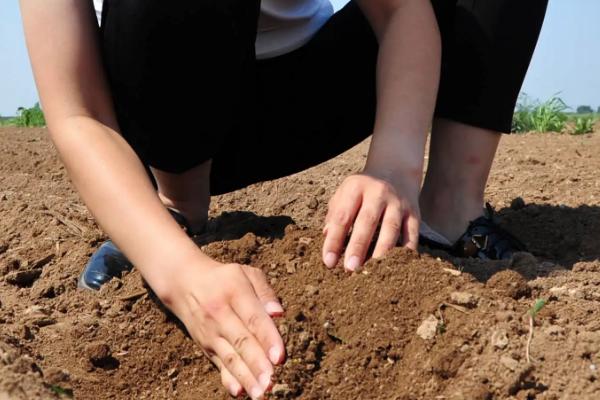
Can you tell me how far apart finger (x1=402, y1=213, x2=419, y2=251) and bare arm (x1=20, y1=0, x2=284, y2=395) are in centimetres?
37

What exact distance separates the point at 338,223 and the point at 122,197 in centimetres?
44

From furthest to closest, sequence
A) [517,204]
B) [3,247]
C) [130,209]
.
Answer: [517,204] < [3,247] < [130,209]

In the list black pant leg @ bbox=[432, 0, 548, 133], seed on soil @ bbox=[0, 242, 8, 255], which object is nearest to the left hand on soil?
black pant leg @ bbox=[432, 0, 548, 133]

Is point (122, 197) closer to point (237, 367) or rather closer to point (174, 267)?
point (174, 267)

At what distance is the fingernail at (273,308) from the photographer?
4.61ft

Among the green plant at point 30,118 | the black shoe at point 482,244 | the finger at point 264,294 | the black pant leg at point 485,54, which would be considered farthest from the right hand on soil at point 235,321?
the green plant at point 30,118

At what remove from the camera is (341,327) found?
147 centimetres

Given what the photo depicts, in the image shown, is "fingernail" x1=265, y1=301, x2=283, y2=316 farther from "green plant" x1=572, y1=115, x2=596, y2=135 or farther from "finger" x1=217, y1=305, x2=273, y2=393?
"green plant" x1=572, y1=115, x2=596, y2=135

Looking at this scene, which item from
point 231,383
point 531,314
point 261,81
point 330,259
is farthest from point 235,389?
point 261,81

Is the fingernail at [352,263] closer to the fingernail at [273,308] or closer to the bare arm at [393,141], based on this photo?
the bare arm at [393,141]

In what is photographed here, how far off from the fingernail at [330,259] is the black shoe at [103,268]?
0.83m

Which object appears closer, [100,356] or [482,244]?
[100,356]

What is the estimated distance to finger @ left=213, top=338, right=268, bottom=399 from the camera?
133cm

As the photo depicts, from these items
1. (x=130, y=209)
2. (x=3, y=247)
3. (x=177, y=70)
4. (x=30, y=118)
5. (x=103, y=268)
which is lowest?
(x=30, y=118)
